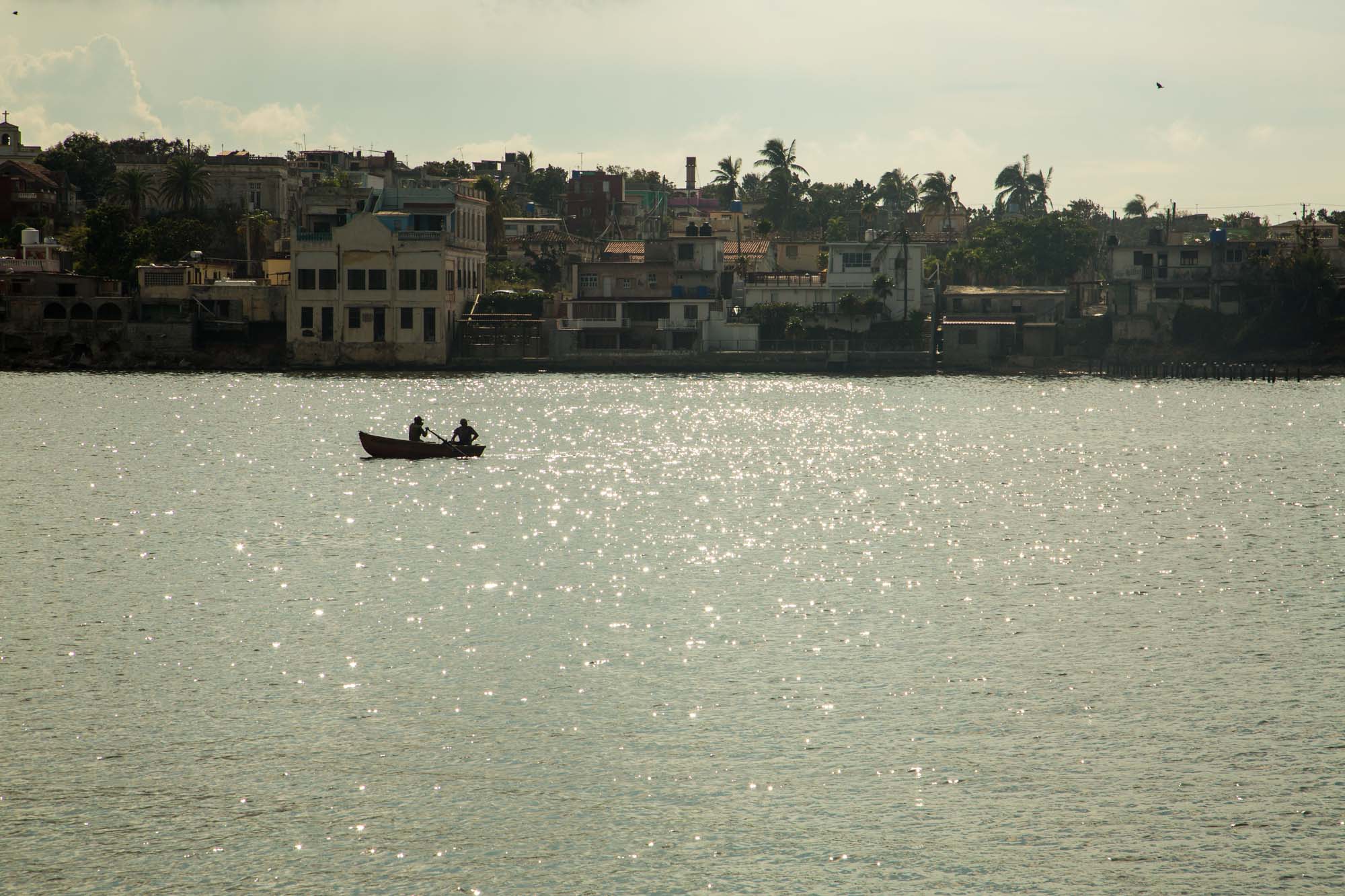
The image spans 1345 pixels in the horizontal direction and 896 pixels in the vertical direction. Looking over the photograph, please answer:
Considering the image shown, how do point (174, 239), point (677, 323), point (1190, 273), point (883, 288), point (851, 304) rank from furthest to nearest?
point (174, 239) → point (1190, 273) → point (883, 288) → point (851, 304) → point (677, 323)

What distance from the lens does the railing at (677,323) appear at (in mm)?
122125

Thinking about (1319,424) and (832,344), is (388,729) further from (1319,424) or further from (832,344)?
(832,344)

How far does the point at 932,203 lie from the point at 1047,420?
275 ft

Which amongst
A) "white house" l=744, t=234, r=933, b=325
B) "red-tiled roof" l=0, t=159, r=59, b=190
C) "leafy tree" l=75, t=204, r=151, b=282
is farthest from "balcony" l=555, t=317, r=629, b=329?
Answer: "red-tiled roof" l=0, t=159, r=59, b=190

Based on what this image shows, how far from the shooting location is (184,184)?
149 meters

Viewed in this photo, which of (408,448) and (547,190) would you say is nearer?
(408,448)

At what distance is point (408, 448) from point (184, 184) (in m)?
96.5

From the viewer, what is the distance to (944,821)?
2056 cm

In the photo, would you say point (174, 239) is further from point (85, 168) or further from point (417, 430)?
point (417, 430)

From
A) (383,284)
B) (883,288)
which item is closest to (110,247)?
(383,284)

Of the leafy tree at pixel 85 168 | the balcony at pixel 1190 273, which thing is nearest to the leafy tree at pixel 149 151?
the leafy tree at pixel 85 168

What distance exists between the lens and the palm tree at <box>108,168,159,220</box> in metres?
149

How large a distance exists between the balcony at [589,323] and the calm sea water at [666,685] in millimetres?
61257

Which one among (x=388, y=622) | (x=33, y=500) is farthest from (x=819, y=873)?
(x=33, y=500)
